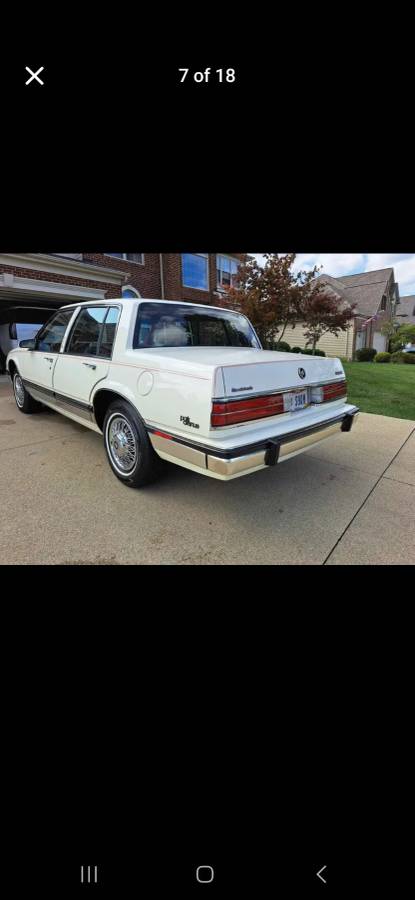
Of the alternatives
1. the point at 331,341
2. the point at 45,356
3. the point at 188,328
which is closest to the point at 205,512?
the point at 188,328

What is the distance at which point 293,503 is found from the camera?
3387mm

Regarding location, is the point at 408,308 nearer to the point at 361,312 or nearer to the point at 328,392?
the point at 361,312

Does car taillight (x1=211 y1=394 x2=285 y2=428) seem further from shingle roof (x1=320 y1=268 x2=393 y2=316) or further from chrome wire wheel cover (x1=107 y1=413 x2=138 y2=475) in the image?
shingle roof (x1=320 y1=268 x2=393 y2=316)

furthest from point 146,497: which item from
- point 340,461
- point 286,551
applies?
point 340,461

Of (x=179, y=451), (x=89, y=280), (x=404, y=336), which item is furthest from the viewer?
(x=404, y=336)

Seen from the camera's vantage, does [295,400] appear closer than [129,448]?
Yes

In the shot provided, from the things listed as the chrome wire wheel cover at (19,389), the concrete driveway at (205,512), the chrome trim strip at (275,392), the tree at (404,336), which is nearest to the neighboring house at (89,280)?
the chrome wire wheel cover at (19,389)

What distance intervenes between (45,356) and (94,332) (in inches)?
51.4

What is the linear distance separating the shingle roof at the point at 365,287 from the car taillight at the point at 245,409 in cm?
2816

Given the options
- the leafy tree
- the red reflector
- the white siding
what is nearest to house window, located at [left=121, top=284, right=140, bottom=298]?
the leafy tree

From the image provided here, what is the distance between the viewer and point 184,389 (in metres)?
2.56

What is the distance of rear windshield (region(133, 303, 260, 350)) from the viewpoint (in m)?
3.39

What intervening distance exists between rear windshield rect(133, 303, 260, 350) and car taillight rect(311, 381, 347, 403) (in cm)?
127
